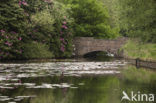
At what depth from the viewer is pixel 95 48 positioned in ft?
250

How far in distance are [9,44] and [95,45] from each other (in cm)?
2697

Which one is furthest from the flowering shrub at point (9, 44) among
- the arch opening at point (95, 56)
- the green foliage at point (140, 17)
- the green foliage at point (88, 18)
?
the green foliage at point (88, 18)

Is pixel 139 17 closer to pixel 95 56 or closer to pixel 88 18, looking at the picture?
pixel 88 18

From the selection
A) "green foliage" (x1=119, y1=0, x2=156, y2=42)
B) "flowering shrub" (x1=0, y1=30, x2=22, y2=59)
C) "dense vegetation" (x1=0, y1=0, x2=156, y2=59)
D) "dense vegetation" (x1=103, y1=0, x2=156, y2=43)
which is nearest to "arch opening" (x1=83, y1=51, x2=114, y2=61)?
"dense vegetation" (x1=0, y1=0, x2=156, y2=59)

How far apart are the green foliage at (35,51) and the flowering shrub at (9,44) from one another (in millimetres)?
2429

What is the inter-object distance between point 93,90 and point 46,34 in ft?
151

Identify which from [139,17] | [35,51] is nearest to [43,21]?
[35,51]

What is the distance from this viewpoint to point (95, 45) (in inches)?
2985

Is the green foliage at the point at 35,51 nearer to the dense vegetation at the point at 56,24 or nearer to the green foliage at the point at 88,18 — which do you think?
the dense vegetation at the point at 56,24

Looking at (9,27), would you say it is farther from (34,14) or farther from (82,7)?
(82,7)

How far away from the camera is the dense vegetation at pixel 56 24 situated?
40688 mm

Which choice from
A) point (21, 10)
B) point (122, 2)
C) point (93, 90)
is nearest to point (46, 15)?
point (21, 10)

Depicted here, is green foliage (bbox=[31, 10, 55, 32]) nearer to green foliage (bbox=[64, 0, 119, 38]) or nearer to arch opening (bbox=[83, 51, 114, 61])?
arch opening (bbox=[83, 51, 114, 61])

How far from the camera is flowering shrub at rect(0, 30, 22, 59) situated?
51.2 meters
